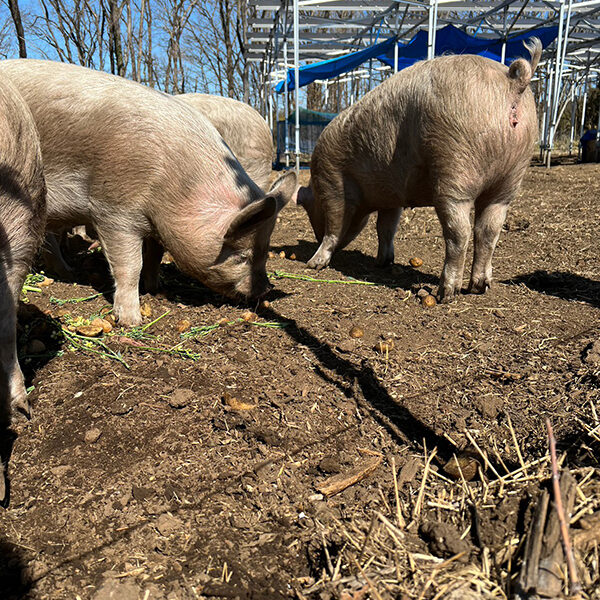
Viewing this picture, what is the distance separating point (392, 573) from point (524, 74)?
144 inches

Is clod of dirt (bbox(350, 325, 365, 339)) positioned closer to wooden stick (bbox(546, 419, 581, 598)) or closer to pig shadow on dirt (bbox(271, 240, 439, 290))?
pig shadow on dirt (bbox(271, 240, 439, 290))

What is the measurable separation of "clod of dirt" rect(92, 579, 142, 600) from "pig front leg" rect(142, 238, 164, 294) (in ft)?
10.6

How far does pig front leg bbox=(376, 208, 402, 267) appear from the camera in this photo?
5953 mm

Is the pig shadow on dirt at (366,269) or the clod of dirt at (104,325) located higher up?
the clod of dirt at (104,325)

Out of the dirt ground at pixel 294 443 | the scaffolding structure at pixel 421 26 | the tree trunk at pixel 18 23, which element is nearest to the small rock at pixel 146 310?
the dirt ground at pixel 294 443

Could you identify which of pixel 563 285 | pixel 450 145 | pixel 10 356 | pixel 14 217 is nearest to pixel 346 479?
pixel 10 356

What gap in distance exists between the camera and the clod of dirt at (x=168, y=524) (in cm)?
210

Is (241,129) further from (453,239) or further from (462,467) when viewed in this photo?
(462,467)

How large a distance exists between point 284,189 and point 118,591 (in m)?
3.01

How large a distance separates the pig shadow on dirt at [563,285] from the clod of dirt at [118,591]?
159 inches

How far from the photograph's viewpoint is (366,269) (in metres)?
5.98

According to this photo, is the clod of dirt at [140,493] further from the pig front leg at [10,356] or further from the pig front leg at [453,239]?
the pig front leg at [453,239]

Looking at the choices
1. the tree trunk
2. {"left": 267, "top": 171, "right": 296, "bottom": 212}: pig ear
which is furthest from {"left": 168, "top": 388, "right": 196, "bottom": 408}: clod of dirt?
the tree trunk

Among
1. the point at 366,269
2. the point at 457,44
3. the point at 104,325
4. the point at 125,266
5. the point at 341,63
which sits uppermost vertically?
the point at 457,44
